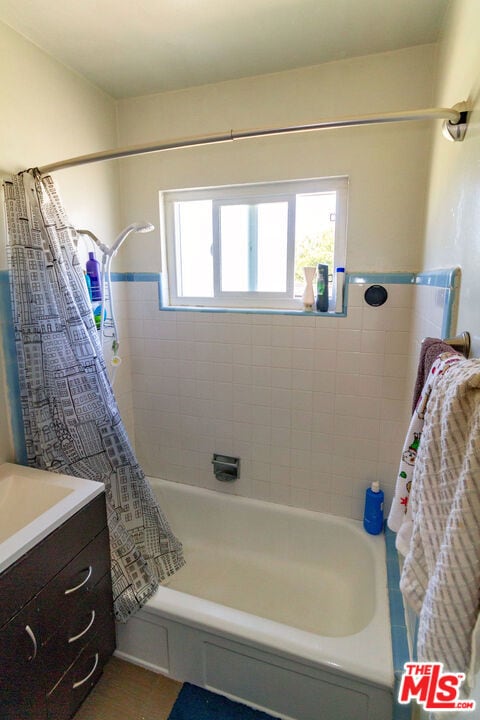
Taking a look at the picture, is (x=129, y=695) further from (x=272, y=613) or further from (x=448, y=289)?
(x=448, y=289)

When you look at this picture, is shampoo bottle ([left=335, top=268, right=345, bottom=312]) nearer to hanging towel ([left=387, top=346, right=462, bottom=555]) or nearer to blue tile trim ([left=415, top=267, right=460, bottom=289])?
blue tile trim ([left=415, top=267, right=460, bottom=289])

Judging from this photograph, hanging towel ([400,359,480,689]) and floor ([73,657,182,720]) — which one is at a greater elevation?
hanging towel ([400,359,480,689])

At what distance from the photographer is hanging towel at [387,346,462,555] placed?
706 millimetres

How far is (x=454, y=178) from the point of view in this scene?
3.55ft

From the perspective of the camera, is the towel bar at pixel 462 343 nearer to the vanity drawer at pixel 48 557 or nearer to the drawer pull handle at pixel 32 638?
the vanity drawer at pixel 48 557

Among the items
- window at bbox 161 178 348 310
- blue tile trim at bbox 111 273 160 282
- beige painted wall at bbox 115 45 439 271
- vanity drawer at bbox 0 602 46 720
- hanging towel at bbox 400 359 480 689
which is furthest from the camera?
blue tile trim at bbox 111 273 160 282

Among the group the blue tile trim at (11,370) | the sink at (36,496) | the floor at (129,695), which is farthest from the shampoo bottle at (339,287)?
the floor at (129,695)

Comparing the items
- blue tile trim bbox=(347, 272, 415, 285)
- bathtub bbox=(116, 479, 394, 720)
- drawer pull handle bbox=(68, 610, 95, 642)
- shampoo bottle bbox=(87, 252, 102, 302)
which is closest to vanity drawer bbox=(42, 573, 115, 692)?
drawer pull handle bbox=(68, 610, 95, 642)

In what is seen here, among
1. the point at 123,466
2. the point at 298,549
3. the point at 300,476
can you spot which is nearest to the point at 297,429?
the point at 300,476

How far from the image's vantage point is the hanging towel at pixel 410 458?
71 cm

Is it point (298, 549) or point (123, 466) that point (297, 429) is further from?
point (123, 466)

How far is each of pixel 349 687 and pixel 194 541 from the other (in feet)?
3.69

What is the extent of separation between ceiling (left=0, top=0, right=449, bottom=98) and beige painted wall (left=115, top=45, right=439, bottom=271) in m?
0.07

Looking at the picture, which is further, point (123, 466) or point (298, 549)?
point (298, 549)
